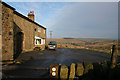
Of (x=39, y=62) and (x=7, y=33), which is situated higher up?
(x=7, y=33)

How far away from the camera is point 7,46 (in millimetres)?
7570

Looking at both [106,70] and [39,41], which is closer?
[106,70]

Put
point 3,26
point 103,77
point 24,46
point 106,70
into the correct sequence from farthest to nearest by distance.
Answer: point 24,46
point 3,26
point 106,70
point 103,77

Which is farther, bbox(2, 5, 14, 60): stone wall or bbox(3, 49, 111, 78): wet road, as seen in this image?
bbox(2, 5, 14, 60): stone wall

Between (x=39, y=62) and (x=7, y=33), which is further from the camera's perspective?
(x=7, y=33)

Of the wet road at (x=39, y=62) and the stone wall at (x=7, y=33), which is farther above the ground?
the stone wall at (x=7, y=33)

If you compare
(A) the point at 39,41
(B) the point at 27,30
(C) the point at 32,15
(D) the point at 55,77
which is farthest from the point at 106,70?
(C) the point at 32,15

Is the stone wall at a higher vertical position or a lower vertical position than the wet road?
higher

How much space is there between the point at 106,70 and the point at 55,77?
2375mm

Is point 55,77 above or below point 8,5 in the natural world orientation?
below

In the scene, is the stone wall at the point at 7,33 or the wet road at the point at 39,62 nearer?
the wet road at the point at 39,62

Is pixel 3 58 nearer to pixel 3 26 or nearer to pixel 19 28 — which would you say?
pixel 3 26

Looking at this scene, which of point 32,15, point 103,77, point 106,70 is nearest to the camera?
point 103,77

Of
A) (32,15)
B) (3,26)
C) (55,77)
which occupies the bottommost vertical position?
(55,77)
